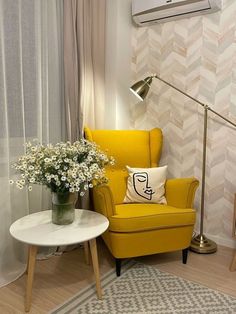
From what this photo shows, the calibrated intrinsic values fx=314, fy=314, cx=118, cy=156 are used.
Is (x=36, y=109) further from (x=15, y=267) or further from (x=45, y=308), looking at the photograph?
(x=45, y=308)

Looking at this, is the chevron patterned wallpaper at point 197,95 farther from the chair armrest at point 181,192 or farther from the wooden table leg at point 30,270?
the wooden table leg at point 30,270

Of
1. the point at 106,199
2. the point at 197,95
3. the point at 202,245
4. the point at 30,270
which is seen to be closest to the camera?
the point at 30,270

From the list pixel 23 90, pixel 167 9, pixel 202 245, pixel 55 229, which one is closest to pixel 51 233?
pixel 55 229

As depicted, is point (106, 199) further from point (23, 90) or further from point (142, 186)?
point (23, 90)

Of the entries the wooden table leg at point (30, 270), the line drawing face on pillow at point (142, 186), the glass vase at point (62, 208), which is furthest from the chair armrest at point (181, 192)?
the wooden table leg at point (30, 270)

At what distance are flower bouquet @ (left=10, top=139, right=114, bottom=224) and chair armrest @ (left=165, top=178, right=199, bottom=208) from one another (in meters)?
0.74

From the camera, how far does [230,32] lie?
8.11ft

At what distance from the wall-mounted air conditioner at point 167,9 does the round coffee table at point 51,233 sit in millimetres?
1791

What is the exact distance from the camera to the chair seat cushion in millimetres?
2107

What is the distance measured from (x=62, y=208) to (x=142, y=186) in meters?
0.77

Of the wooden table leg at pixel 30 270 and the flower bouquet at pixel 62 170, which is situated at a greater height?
the flower bouquet at pixel 62 170

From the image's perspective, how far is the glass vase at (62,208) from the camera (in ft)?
6.24

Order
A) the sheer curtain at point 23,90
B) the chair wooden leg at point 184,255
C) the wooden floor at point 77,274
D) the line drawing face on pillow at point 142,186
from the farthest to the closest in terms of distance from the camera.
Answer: the line drawing face on pillow at point 142,186
the chair wooden leg at point 184,255
the sheer curtain at point 23,90
the wooden floor at point 77,274

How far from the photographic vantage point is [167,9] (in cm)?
262
